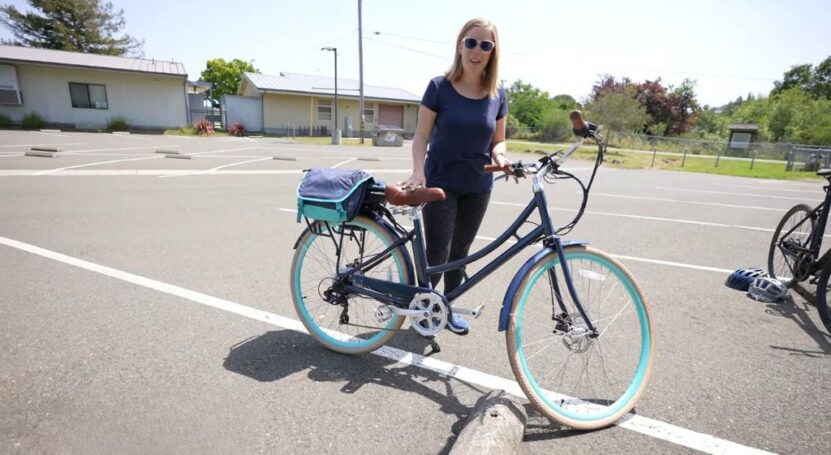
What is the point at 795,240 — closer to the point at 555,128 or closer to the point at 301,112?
the point at 301,112

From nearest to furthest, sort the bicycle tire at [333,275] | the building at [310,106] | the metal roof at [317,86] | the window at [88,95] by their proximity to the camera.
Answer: the bicycle tire at [333,275] → the window at [88,95] → the metal roof at [317,86] → the building at [310,106]

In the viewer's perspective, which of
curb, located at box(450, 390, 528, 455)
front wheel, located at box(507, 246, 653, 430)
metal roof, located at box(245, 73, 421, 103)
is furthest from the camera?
metal roof, located at box(245, 73, 421, 103)

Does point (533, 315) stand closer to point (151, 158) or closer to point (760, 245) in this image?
point (760, 245)

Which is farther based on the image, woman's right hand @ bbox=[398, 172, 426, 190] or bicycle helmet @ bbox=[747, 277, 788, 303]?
bicycle helmet @ bbox=[747, 277, 788, 303]

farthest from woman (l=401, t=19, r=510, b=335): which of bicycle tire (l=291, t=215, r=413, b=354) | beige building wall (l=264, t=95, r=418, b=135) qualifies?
beige building wall (l=264, t=95, r=418, b=135)

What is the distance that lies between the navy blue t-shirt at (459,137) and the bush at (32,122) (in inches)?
1176

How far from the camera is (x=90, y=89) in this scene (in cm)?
2542

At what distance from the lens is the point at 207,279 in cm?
396

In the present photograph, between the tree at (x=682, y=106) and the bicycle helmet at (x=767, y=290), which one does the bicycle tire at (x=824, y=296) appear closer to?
the bicycle helmet at (x=767, y=290)

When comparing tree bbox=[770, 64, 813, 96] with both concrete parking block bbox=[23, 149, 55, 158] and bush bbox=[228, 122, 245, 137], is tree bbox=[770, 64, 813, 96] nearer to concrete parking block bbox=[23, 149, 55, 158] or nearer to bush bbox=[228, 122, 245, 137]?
bush bbox=[228, 122, 245, 137]

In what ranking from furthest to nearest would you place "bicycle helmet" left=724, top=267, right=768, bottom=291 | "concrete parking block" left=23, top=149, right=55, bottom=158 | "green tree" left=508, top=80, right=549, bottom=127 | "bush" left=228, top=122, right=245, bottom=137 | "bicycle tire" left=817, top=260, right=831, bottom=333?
1. "green tree" left=508, top=80, right=549, bottom=127
2. "bush" left=228, top=122, right=245, bottom=137
3. "concrete parking block" left=23, top=149, right=55, bottom=158
4. "bicycle helmet" left=724, top=267, right=768, bottom=291
5. "bicycle tire" left=817, top=260, right=831, bottom=333

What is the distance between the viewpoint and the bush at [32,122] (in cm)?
2333

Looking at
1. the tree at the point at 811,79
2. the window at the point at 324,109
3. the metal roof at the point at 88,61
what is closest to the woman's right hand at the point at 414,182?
the metal roof at the point at 88,61

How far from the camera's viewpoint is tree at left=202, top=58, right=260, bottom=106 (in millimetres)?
58688
